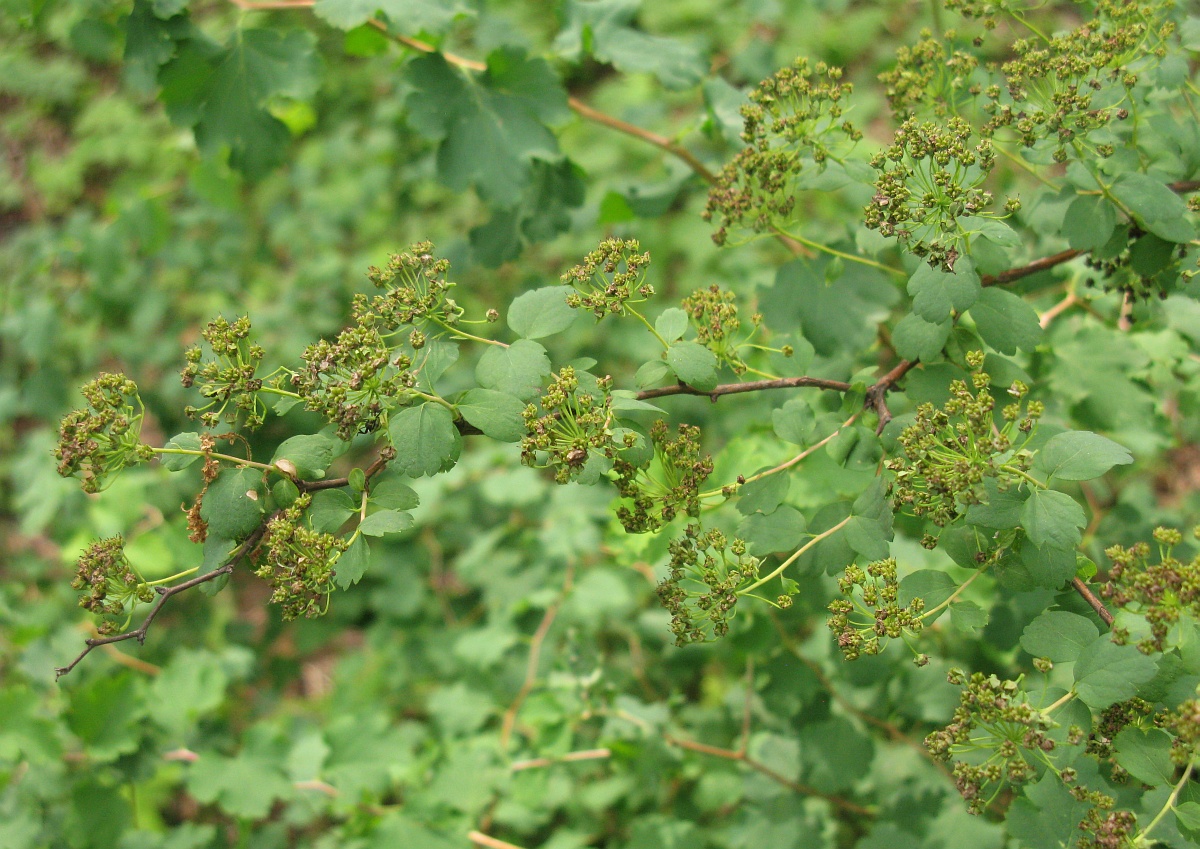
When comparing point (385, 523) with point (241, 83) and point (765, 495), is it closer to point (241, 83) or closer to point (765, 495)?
point (765, 495)

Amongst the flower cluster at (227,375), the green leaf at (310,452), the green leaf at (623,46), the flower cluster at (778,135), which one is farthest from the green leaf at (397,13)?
the green leaf at (310,452)

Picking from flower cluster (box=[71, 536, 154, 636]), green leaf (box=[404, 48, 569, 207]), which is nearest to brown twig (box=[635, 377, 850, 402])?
flower cluster (box=[71, 536, 154, 636])

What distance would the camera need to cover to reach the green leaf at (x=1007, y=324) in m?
1.34

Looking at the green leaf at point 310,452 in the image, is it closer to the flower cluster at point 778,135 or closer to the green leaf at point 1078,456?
the flower cluster at point 778,135

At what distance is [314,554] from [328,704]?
2387 mm

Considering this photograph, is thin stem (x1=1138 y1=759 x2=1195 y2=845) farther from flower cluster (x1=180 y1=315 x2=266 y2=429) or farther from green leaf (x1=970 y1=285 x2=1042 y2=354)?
flower cluster (x1=180 y1=315 x2=266 y2=429)

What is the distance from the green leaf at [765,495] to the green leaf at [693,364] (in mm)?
186

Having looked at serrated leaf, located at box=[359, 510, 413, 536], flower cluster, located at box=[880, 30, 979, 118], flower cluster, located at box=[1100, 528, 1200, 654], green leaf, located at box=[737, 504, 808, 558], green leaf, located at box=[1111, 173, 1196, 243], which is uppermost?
flower cluster, located at box=[880, 30, 979, 118]

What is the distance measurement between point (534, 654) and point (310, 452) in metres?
1.56

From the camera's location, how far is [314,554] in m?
1.12

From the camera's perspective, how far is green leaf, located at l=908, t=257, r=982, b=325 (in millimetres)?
1224

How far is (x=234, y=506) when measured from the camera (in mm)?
1182

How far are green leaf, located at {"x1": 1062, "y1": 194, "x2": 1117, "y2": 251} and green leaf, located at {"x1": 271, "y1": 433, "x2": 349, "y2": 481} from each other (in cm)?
112

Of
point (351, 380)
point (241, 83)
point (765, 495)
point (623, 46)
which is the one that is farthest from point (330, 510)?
point (623, 46)
